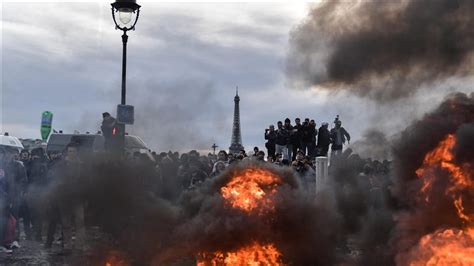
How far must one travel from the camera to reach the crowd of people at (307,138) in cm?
1723

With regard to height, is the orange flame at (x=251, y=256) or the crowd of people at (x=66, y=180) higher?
the crowd of people at (x=66, y=180)

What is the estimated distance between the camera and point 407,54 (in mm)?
10625

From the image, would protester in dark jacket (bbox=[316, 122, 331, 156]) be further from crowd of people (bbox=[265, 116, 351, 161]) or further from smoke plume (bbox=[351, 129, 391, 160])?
smoke plume (bbox=[351, 129, 391, 160])

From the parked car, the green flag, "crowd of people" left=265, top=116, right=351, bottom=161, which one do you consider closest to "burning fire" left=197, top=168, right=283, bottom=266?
"crowd of people" left=265, top=116, right=351, bottom=161

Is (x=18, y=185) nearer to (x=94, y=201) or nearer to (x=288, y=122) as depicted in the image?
(x=94, y=201)

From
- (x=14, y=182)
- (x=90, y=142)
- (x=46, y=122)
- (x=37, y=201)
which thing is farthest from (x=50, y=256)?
(x=46, y=122)

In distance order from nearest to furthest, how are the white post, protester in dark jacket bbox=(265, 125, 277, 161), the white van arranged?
the white post → protester in dark jacket bbox=(265, 125, 277, 161) → the white van

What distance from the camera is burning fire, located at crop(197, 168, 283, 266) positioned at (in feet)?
31.9

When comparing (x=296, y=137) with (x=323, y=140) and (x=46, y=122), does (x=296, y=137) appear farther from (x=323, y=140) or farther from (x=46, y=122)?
(x=46, y=122)

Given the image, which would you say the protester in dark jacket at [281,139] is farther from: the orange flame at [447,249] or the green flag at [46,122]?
the green flag at [46,122]

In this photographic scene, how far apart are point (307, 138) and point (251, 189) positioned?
7.81 metres

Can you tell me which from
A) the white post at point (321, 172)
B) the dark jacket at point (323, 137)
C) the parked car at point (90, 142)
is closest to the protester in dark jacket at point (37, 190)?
the parked car at point (90, 142)

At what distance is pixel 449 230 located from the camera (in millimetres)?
8281

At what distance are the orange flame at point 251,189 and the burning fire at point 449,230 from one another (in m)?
Answer: 2.28
